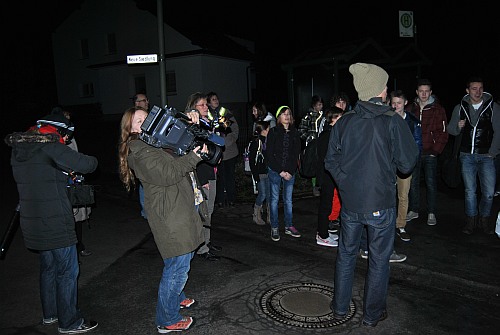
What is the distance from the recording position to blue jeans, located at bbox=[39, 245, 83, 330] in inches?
146

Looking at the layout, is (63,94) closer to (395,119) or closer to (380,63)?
(380,63)

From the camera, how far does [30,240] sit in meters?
3.61

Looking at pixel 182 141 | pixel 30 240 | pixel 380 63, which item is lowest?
pixel 30 240

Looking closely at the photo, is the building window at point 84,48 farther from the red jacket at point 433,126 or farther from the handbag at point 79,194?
the handbag at point 79,194

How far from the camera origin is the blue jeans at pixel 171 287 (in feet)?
11.7

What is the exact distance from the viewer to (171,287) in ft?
11.8

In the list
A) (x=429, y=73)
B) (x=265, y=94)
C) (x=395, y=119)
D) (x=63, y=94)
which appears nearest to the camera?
(x=395, y=119)

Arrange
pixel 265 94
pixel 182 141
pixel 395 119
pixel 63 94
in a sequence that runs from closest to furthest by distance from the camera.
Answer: pixel 182 141 < pixel 395 119 < pixel 265 94 < pixel 63 94

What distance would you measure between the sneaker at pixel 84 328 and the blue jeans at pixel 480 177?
5.30m

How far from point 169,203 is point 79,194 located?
1211mm

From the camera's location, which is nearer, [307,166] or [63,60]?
[307,166]

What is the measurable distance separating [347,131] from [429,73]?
21290 millimetres

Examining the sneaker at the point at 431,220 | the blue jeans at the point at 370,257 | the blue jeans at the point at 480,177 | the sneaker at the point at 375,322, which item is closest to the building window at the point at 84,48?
the sneaker at the point at 431,220

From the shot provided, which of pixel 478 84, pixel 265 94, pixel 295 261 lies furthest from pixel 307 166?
pixel 265 94
